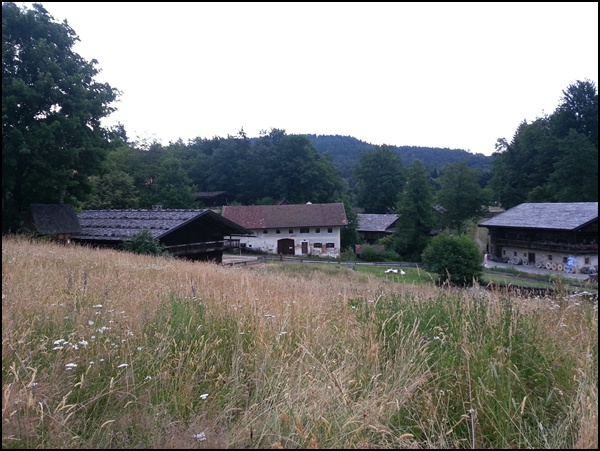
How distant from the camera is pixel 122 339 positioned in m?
3.60

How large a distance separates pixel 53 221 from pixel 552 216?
18.9 meters

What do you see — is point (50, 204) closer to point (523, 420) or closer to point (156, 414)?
point (156, 414)

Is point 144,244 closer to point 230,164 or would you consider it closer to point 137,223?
point 137,223

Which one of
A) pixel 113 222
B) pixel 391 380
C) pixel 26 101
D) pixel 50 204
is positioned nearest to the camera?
pixel 391 380

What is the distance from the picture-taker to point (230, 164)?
222 feet

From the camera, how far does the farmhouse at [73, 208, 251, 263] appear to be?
70.1 ft

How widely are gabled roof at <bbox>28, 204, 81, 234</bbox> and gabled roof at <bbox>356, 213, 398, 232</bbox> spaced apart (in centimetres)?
4312

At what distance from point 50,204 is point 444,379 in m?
20.2

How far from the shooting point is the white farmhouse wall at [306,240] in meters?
51.2

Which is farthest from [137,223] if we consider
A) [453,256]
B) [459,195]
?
[459,195]

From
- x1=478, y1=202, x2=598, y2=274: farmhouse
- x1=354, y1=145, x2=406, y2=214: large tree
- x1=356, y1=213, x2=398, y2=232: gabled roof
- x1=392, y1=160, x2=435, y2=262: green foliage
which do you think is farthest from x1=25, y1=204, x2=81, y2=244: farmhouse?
x1=354, y1=145, x2=406, y2=214: large tree

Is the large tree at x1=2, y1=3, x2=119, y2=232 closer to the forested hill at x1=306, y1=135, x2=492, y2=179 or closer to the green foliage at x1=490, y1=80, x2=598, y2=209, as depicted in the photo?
the green foliage at x1=490, y1=80, x2=598, y2=209

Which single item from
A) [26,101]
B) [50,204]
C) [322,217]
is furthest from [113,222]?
[322,217]

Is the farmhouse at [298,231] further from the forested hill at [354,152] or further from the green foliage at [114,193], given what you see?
the forested hill at [354,152]
